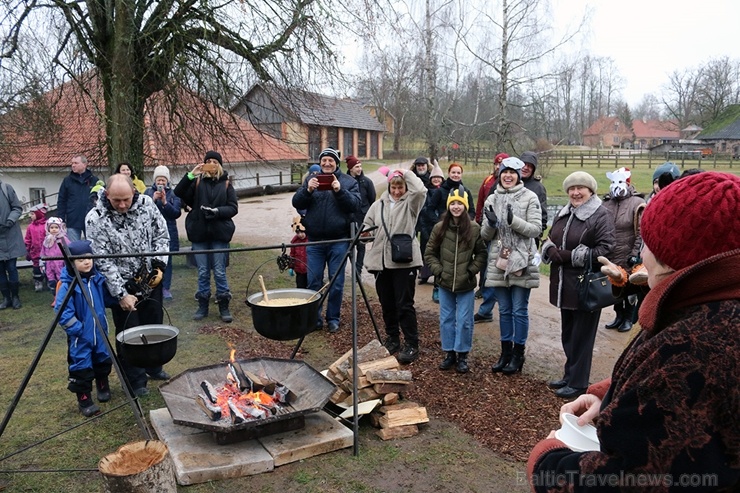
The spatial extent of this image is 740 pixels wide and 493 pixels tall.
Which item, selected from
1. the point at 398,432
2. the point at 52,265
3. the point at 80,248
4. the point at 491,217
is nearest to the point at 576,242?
the point at 491,217

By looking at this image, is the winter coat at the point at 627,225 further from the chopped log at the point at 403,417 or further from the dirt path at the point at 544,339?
the chopped log at the point at 403,417

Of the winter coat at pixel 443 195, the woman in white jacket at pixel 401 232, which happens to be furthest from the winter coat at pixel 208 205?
the winter coat at pixel 443 195

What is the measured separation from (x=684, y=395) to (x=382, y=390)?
10.8ft

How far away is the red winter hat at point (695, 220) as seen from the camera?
4.13 feet

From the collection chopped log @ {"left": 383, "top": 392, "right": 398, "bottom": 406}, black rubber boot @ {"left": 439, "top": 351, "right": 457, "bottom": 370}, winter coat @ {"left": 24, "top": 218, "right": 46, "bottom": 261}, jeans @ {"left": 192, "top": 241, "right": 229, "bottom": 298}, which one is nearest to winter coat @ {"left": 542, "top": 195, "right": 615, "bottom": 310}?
black rubber boot @ {"left": 439, "top": 351, "right": 457, "bottom": 370}

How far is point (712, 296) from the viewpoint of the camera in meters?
1.24

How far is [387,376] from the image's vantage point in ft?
14.3

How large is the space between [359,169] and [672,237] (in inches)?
259

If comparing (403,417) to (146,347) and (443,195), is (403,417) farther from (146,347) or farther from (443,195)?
(443,195)

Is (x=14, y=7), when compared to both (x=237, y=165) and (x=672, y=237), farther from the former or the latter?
(x=237, y=165)

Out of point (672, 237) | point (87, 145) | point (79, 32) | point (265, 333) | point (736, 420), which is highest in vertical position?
point (79, 32)

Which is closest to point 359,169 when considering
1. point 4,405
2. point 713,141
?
point 4,405

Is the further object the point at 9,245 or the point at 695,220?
the point at 9,245

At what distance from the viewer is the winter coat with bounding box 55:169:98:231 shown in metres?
8.10
